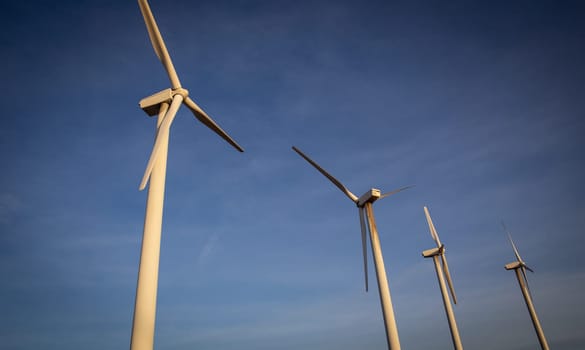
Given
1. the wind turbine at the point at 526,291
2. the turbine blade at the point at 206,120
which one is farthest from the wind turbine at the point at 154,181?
the wind turbine at the point at 526,291

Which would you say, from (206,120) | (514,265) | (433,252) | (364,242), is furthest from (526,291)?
(206,120)

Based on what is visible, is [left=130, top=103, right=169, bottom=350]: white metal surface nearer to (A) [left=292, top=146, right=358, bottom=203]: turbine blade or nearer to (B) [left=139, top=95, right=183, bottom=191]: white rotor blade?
(B) [left=139, top=95, right=183, bottom=191]: white rotor blade

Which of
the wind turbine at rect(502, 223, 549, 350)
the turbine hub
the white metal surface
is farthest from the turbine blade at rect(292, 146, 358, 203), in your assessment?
the wind turbine at rect(502, 223, 549, 350)

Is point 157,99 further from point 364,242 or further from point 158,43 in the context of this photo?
point 364,242

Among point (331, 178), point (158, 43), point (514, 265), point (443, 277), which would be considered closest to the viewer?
point (158, 43)

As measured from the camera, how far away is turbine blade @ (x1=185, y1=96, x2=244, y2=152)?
24888mm

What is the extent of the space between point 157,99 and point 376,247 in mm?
24071

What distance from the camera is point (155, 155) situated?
58.9 ft

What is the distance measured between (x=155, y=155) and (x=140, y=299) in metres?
7.14

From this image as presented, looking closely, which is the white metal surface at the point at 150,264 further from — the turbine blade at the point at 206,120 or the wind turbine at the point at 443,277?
A: the wind turbine at the point at 443,277

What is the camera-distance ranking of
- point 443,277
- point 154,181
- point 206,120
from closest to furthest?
1. point 154,181
2. point 206,120
3. point 443,277

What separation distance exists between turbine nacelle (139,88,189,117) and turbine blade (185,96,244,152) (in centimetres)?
112

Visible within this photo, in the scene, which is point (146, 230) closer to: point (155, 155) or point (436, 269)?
point (155, 155)

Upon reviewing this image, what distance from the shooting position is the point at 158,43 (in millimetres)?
24500
